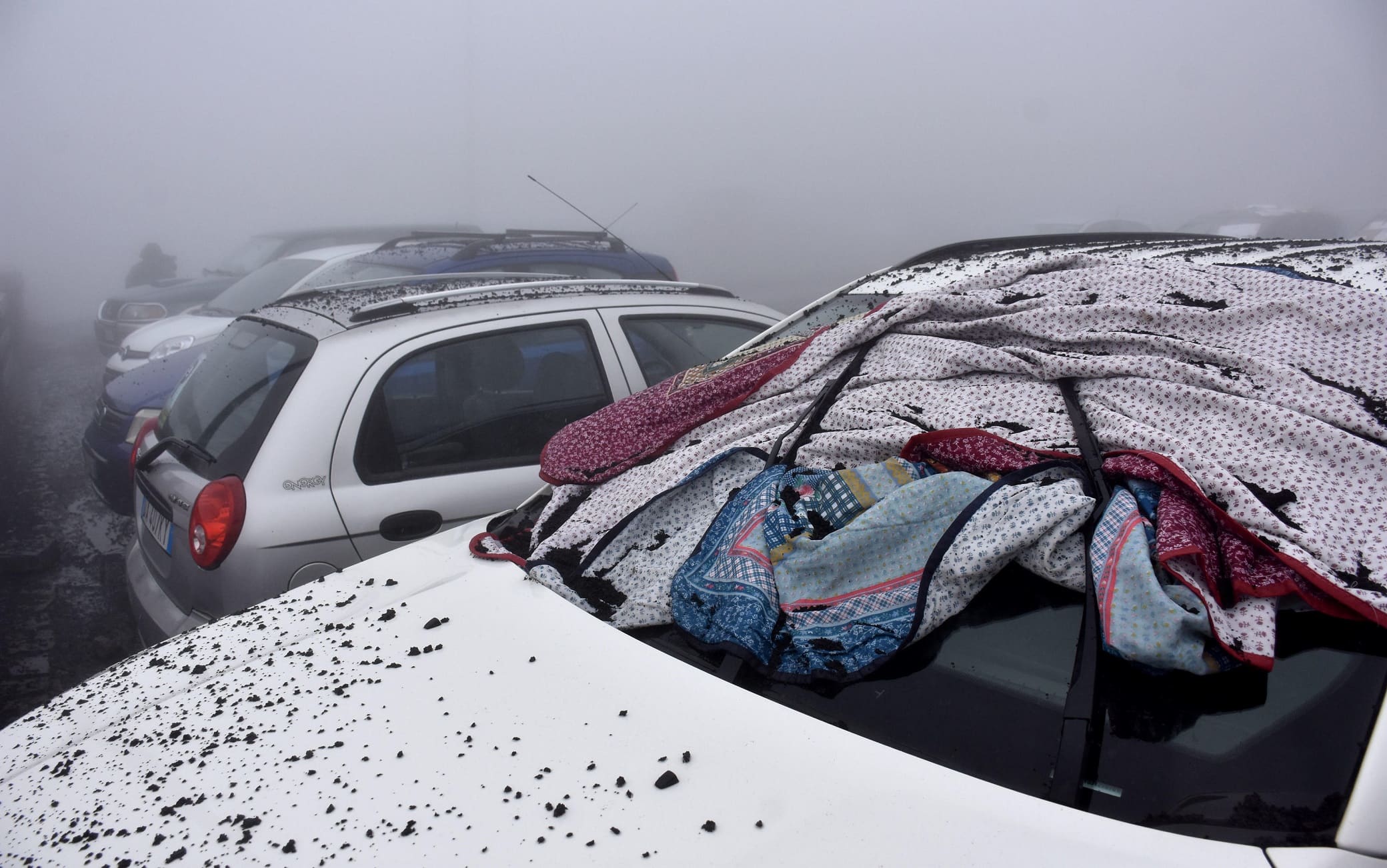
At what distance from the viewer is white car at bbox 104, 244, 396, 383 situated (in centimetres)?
620

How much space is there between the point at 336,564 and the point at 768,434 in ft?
5.01

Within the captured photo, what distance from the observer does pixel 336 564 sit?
271cm

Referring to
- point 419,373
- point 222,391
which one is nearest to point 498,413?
point 419,373

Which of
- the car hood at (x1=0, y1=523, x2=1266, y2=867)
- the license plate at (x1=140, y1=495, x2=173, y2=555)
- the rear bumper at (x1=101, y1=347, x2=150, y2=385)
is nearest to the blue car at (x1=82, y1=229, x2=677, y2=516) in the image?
the rear bumper at (x1=101, y1=347, x2=150, y2=385)

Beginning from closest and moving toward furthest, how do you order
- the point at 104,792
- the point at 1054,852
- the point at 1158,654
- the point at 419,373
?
1. the point at 1054,852
2. the point at 1158,654
3. the point at 104,792
4. the point at 419,373

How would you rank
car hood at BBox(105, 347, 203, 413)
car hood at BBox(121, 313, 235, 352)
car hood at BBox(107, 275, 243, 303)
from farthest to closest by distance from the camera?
car hood at BBox(107, 275, 243, 303) → car hood at BBox(121, 313, 235, 352) → car hood at BBox(105, 347, 203, 413)

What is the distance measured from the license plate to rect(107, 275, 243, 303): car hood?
599cm

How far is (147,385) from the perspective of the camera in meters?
4.80

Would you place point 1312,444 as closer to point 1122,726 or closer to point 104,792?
point 1122,726

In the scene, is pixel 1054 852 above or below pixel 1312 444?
below

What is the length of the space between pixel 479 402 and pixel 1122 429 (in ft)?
7.15

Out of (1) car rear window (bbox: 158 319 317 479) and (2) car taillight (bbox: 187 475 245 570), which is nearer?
(2) car taillight (bbox: 187 475 245 570)

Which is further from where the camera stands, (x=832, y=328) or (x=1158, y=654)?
(x=832, y=328)

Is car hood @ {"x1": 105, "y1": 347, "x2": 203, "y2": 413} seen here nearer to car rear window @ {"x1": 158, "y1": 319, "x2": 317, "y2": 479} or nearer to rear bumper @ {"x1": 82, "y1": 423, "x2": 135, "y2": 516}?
rear bumper @ {"x1": 82, "y1": 423, "x2": 135, "y2": 516}
